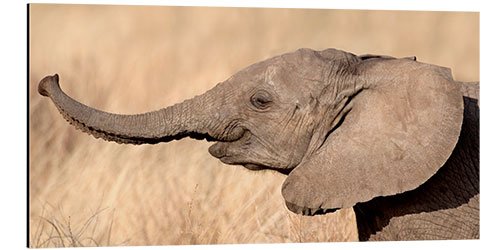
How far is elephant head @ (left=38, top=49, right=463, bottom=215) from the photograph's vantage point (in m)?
4.63

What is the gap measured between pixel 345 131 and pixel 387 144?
0.20 meters

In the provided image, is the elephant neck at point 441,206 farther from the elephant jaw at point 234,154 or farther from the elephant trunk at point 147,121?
the elephant trunk at point 147,121

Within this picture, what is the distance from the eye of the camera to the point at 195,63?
7633 mm

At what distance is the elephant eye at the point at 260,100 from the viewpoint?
15.7 ft

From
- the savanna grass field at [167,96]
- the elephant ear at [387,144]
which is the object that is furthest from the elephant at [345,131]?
the savanna grass field at [167,96]

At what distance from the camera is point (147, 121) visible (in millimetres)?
4676

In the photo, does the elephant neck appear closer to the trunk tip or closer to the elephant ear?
the elephant ear

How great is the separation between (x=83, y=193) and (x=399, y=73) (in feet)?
9.41

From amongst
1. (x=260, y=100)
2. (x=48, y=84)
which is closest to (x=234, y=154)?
(x=260, y=100)

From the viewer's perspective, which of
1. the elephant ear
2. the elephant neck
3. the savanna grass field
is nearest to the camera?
the elephant ear

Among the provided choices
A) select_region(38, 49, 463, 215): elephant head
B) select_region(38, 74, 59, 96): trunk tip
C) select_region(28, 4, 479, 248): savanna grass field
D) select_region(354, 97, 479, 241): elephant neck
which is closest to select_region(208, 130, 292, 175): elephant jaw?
select_region(38, 49, 463, 215): elephant head

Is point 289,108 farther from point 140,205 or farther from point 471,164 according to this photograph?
point 140,205

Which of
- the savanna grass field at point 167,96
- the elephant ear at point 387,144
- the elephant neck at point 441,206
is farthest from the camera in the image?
the savanna grass field at point 167,96
